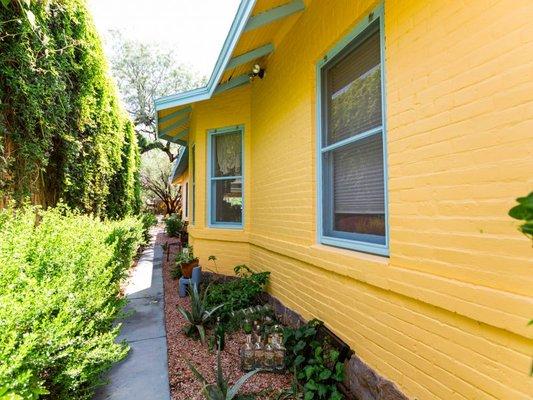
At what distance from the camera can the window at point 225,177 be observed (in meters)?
6.08

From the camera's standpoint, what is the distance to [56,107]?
188 inches

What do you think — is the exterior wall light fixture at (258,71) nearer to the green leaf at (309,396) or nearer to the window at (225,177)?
the window at (225,177)

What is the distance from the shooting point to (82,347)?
2.17 meters

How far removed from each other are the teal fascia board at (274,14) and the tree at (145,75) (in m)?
21.8

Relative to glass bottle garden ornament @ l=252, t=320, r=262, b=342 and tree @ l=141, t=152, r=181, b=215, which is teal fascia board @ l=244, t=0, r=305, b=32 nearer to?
glass bottle garden ornament @ l=252, t=320, r=262, b=342

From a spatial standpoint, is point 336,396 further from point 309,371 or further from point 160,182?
point 160,182

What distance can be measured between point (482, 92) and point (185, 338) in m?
3.82

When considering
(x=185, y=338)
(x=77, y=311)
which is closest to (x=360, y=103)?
(x=77, y=311)

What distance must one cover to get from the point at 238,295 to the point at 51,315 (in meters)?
2.75

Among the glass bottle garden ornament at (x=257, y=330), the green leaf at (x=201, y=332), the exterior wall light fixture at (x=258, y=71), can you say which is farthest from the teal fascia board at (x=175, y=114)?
the glass bottle garden ornament at (x=257, y=330)

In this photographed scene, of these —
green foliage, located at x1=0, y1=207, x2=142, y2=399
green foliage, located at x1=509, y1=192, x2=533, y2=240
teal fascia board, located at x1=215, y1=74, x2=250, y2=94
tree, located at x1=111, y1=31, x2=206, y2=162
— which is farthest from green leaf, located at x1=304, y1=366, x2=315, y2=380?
tree, located at x1=111, y1=31, x2=206, y2=162

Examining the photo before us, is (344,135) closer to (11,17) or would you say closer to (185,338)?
(185,338)

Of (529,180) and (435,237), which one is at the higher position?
(529,180)

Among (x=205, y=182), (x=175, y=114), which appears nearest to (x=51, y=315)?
(x=205, y=182)
